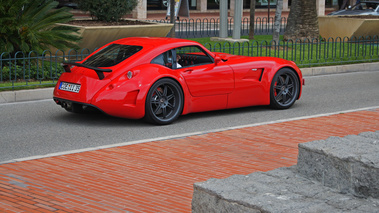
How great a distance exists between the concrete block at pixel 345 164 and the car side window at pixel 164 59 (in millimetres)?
4733

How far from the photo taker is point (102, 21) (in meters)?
19.1

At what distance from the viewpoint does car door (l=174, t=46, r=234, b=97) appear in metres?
9.61

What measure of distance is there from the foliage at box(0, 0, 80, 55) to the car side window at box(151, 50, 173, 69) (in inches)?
204

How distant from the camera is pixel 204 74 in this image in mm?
9750

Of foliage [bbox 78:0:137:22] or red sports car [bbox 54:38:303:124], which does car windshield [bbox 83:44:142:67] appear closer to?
red sports car [bbox 54:38:303:124]

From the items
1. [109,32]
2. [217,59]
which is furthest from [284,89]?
[109,32]

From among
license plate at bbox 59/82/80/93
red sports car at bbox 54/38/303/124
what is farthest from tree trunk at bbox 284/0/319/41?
license plate at bbox 59/82/80/93

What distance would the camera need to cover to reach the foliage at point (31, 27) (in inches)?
540

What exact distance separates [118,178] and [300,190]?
8.01 feet

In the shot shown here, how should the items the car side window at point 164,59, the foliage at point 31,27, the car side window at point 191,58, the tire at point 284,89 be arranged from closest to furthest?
the car side window at point 164,59 < the car side window at point 191,58 < the tire at point 284,89 < the foliage at point 31,27

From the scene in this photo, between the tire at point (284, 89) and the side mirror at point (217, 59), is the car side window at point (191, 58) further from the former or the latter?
the tire at point (284, 89)

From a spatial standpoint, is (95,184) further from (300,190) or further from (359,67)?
(359,67)

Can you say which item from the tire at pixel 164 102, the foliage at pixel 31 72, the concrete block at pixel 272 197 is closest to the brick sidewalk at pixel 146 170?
the concrete block at pixel 272 197

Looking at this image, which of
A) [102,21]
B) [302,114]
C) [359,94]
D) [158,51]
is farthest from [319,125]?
[102,21]
